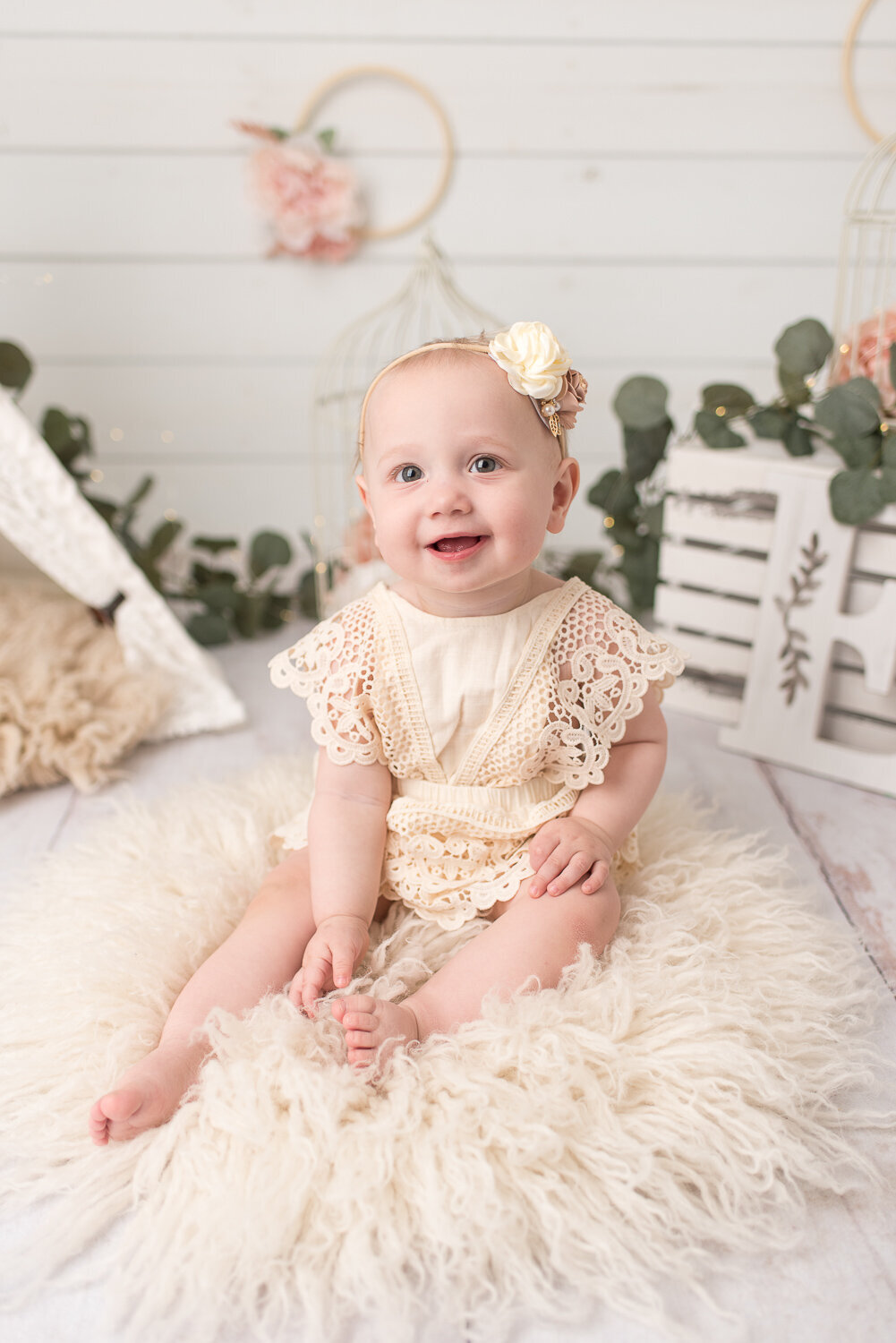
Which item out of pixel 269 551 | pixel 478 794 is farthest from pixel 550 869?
pixel 269 551

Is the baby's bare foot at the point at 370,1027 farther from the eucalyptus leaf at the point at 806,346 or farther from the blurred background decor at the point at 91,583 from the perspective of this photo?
the eucalyptus leaf at the point at 806,346

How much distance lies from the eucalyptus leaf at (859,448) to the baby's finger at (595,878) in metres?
0.68

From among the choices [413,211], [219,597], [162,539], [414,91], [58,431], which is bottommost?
Result: [219,597]

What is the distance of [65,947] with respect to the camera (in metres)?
1.02

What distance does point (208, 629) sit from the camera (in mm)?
1960

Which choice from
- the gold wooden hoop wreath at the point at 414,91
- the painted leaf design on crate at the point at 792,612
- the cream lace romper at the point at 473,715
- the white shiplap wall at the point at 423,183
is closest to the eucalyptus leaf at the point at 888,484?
the painted leaf design on crate at the point at 792,612

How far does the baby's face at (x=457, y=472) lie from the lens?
905mm

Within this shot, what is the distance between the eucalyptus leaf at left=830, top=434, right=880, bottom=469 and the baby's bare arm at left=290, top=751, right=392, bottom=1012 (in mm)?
744

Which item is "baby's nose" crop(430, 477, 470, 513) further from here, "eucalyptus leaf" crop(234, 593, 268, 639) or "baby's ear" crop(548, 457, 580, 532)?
"eucalyptus leaf" crop(234, 593, 268, 639)

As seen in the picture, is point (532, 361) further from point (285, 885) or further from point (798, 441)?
point (798, 441)

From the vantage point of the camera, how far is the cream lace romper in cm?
102

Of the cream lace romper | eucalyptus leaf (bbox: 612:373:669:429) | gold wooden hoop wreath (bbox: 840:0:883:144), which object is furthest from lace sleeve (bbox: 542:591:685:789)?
gold wooden hoop wreath (bbox: 840:0:883:144)

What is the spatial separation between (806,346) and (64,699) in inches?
45.5

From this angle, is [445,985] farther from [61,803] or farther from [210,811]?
[61,803]
